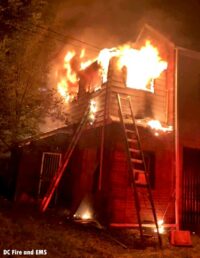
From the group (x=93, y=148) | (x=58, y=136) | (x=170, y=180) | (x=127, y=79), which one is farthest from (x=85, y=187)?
(x=127, y=79)

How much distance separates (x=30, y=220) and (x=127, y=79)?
23.4 ft

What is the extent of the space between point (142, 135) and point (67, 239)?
208 inches

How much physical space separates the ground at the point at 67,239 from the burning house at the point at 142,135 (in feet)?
4.23

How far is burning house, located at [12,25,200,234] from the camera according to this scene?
1173cm

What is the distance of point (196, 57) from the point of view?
13727 mm

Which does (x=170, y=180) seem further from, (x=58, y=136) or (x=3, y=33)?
(x=3, y=33)

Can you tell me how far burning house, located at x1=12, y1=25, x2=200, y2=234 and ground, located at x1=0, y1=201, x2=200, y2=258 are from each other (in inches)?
50.7

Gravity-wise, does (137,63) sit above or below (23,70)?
above

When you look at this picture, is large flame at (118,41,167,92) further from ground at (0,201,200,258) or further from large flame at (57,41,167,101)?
ground at (0,201,200,258)

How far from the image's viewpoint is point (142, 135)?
1221cm

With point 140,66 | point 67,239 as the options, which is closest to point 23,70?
point 140,66

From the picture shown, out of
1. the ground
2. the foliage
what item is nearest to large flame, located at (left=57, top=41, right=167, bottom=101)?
the foliage

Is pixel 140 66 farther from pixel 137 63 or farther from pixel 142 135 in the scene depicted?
pixel 142 135

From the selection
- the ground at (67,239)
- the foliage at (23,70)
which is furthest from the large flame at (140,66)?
the ground at (67,239)
